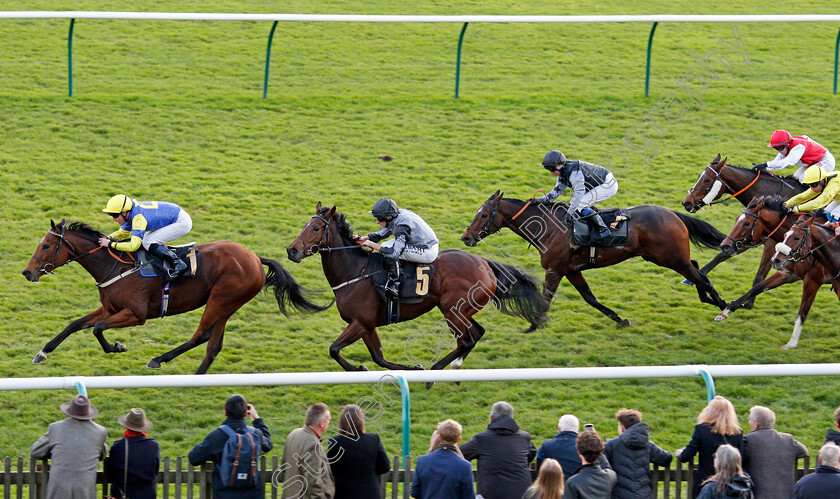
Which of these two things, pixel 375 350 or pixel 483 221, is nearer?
pixel 375 350

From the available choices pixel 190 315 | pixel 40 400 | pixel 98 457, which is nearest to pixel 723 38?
pixel 190 315

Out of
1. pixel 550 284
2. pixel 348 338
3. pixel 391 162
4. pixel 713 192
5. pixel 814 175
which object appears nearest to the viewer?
pixel 348 338

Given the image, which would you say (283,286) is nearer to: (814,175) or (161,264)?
(161,264)

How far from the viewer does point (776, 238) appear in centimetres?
976

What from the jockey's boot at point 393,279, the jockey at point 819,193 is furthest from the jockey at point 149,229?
the jockey at point 819,193

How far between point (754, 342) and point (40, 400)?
620 centimetres

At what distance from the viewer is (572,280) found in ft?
33.0

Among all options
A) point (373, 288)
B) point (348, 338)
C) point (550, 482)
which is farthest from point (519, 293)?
point (550, 482)

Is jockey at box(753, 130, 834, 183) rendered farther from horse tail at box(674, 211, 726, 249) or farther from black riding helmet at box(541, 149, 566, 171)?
black riding helmet at box(541, 149, 566, 171)

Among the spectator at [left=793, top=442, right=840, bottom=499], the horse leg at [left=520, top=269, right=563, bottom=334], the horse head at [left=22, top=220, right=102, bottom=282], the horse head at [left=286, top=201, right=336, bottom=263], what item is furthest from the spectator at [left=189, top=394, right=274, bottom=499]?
the horse leg at [left=520, top=269, right=563, bottom=334]

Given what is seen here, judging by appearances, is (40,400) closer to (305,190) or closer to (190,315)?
(190,315)

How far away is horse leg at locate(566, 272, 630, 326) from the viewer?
10000 millimetres

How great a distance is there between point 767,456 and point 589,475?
1053 mm

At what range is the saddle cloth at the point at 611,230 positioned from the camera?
31.7 feet
